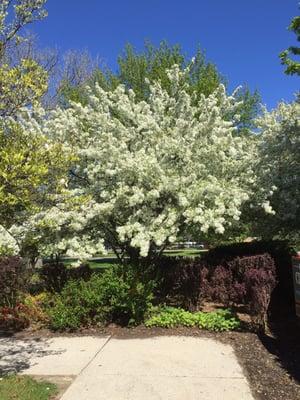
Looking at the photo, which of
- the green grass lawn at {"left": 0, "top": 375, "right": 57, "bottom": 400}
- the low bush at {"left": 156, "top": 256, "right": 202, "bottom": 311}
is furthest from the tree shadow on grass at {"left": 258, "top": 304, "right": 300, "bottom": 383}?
the green grass lawn at {"left": 0, "top": 375, "right": 57, "bottom": 400}

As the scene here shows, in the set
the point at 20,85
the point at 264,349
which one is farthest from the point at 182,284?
the point at 20,85

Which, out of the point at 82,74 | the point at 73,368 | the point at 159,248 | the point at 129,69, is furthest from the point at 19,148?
the point at 82,74

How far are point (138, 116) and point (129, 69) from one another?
8.65 meters

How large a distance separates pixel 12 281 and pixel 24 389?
3795mm

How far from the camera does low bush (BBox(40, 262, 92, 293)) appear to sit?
923 centimetres

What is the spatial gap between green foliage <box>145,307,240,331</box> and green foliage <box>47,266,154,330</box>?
312 millimetres

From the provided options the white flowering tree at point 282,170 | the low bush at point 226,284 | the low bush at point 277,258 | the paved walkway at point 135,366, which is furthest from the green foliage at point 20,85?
the white flowering tree at point 282,170

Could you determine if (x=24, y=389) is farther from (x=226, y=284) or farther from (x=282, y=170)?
(x=282, y=170)

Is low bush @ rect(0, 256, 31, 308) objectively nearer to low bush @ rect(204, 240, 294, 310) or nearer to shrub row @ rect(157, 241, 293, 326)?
shrub row @ rect(157, 241, 293, 326)

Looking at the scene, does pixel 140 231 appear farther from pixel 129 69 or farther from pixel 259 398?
pixel 129 69

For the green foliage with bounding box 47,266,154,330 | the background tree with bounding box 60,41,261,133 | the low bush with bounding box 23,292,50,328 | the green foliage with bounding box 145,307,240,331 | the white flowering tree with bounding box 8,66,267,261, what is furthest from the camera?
the background tree with bounding box 60,41,261,133

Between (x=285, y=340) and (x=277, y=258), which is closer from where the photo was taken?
(x=285, y=340)

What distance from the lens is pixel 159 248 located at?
390 inches

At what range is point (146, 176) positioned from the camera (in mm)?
8164
